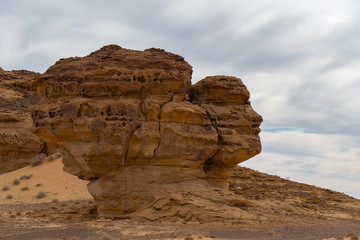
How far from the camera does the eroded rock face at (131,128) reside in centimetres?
1659

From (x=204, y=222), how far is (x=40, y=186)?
19.7 m

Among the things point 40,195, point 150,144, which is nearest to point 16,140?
point 40,195

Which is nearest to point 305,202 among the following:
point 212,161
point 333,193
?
point 333,193

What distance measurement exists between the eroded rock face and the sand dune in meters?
12.5

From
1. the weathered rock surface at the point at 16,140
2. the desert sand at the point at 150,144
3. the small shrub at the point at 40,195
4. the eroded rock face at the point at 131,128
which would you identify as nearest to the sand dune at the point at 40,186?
the small shrub at the point at 40,195

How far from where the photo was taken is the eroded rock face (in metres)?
16.6

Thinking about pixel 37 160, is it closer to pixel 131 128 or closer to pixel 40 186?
pixel 40 186

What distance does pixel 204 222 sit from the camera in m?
15.1

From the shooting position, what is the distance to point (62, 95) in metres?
17.5

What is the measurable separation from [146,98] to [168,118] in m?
1.18

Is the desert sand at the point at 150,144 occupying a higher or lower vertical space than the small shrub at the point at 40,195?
higher

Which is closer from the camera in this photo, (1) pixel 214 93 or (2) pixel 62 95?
(2) pixel 62 95

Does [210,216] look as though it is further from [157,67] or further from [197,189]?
[157,67]

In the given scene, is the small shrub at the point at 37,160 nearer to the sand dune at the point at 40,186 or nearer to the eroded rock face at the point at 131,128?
the sand dune at the point at 40,186
